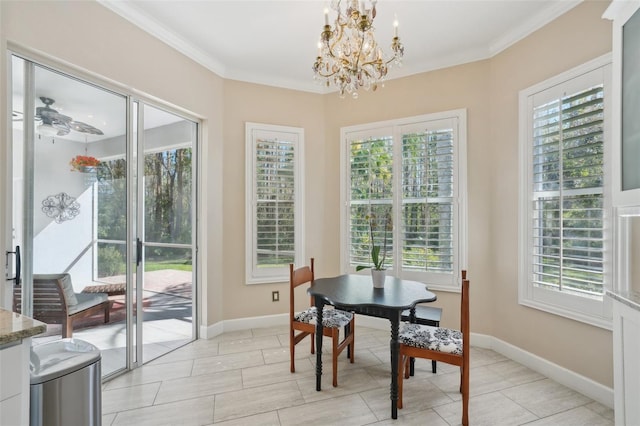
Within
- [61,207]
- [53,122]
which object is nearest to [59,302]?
[61,207]

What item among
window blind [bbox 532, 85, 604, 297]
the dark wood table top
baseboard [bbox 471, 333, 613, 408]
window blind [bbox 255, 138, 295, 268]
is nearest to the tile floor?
baseboard [bbox 471, 333, 613, 408]

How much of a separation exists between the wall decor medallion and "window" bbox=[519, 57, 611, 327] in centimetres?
366

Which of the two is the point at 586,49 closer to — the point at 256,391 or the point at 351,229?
the point at 351,229

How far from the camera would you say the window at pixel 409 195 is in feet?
10.7

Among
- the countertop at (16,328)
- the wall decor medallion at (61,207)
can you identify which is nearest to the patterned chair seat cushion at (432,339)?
the countertop at (16,328)

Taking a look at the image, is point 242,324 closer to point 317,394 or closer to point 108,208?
point 317,394

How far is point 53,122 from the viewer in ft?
7.09

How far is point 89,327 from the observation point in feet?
7.95

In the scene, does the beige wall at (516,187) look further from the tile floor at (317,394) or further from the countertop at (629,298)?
the countertop at (629,298)

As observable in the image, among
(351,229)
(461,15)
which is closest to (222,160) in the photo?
(351,229)

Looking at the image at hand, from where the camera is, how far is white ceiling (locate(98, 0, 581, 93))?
2.49m

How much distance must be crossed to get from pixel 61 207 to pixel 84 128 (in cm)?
63

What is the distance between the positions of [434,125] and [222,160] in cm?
239

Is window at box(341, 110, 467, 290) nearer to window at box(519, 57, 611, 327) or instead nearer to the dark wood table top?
window at box(519, 57, 611, 327)
